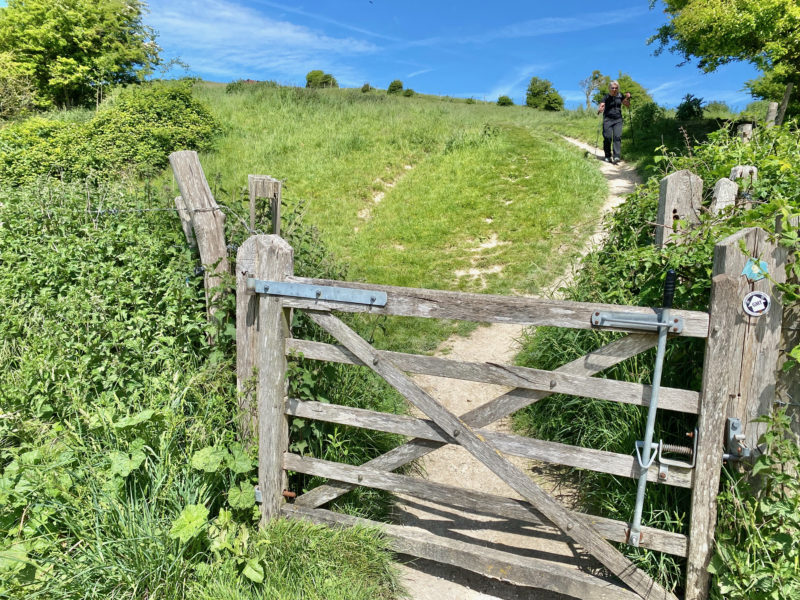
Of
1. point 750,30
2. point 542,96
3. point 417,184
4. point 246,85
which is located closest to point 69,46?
point 246,85

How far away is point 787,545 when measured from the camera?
8.27ft

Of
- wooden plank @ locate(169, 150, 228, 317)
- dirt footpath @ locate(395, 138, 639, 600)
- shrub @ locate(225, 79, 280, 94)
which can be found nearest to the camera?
dirt footpath @ locate(395, 138, 639, 600)

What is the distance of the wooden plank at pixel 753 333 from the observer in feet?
8.36

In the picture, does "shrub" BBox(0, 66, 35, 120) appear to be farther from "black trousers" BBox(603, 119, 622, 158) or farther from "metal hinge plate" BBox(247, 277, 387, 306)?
"metal hinge plate" BBox(247, 277, 387, 306)

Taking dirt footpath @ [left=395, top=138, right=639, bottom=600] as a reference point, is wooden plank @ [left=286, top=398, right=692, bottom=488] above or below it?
above

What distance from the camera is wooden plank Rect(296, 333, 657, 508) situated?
8.96ft

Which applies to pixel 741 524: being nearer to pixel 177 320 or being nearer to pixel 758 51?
pixel 177 320

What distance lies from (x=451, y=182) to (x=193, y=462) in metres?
12.5

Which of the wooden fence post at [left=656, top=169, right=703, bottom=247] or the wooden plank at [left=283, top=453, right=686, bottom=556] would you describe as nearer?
the wooden plank at [left=283, top=453, right=686, bottom=556]

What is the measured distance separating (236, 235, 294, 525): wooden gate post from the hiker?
13911 millimetres

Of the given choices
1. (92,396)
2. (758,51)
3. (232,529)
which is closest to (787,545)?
(232,529)

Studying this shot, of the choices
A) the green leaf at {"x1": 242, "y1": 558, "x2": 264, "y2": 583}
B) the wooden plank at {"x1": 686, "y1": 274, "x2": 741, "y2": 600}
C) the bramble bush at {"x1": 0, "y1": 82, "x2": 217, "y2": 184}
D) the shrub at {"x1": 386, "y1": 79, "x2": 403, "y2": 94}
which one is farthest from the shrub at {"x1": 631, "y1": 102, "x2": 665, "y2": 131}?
the shrub at {"x1": 386, "y1": 79, "x2": 403, "y2": 94}

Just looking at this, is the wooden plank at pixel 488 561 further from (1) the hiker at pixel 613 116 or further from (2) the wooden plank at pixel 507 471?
(1) the hiker at pixel 613 116

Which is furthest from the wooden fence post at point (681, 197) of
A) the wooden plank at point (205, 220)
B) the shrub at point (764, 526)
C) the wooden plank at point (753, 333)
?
the wooden plank at point (205, 220)
